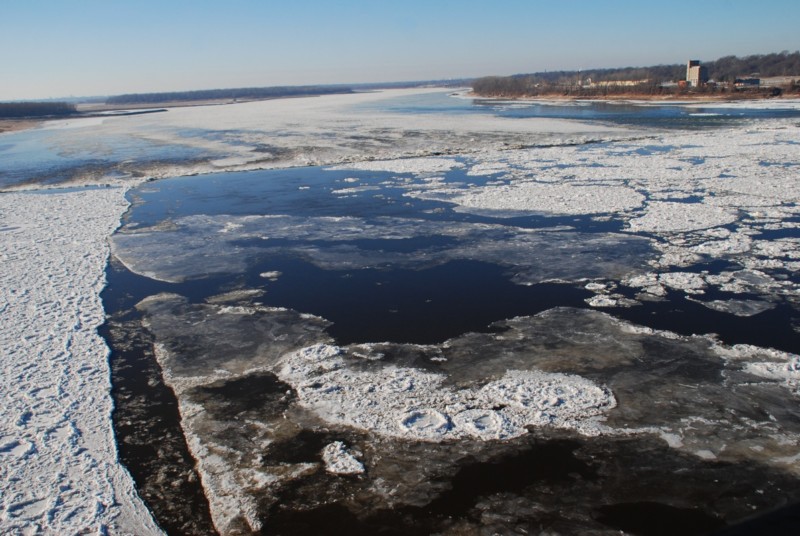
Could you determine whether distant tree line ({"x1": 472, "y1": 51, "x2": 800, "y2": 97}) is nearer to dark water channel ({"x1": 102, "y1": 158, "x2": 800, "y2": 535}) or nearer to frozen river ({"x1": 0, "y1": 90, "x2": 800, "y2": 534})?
frozen river ({"x1": 0, "y1": 90, "x2": 800, "y2": 534})

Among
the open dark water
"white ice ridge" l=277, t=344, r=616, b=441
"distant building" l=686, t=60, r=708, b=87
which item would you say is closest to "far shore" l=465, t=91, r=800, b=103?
"distant building" l=686, t=60, r=708, b=87

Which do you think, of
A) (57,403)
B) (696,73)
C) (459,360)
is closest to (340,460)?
(459,360)

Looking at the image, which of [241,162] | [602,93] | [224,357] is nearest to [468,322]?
[224,357]

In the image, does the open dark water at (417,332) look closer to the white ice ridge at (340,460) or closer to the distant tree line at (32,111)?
the white ice ridge at (340,460)

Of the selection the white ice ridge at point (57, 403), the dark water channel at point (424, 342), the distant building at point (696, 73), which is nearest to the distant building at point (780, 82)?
the distant building at point (696, 73)

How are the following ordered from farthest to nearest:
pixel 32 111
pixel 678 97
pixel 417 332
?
pixel 32 111 → pixel 678 97 → pixel 417 332

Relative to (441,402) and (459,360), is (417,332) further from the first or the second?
(441,402)
